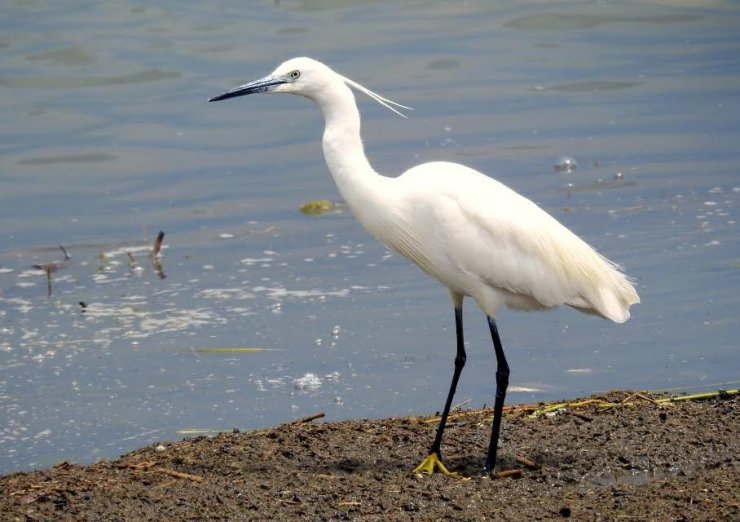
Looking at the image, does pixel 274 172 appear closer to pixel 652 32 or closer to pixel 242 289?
pixel 242 289

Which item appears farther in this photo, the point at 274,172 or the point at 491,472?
the point at 274,172

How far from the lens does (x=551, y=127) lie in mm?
11445

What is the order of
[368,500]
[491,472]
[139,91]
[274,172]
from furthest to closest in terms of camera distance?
1. [139,91]
2. [274,172]
3. [491,472]
4. [368,500]

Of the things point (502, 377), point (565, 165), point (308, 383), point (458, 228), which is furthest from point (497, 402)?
point (565, 165)

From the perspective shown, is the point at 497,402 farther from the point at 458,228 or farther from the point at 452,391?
the point at 458,228

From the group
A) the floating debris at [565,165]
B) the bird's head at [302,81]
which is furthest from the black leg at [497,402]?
the floating debris at [565,165]

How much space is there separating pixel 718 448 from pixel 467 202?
4.58 ft

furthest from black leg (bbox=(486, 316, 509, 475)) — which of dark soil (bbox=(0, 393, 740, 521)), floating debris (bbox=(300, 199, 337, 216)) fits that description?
floating debris (bbox=(300, 199, 337, 216))

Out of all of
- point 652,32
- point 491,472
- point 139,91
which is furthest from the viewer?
point 652,32

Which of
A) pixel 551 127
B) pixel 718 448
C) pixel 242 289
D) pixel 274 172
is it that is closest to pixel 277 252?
pixel 242 289

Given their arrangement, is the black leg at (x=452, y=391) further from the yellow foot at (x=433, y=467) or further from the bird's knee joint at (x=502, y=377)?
the bird's knee joint at (x=502, y=377)

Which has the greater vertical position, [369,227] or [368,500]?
[369,227]

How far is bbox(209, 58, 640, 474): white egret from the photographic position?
5340 mm

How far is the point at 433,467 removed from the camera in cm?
527
